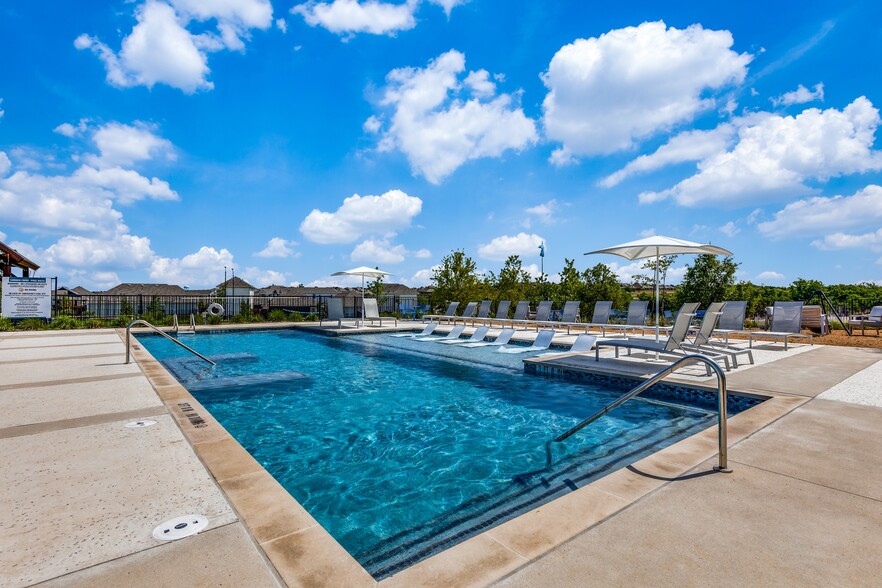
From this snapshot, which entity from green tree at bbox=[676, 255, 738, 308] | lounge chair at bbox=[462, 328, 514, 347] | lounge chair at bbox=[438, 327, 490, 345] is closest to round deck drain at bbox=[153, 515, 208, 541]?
lounge chair at bbox=[462, 328, 514, 347]

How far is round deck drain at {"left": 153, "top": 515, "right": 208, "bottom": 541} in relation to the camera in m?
2.13

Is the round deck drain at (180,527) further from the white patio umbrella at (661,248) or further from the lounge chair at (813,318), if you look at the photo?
the lounge chair at (813,318)

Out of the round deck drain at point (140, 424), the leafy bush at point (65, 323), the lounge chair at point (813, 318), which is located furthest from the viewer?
the leafy bush at point (65, 323)

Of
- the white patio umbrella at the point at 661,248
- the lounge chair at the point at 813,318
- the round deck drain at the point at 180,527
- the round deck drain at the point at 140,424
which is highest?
the white patio umbrella at the point at 661,248

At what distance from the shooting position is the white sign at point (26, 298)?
582 inches

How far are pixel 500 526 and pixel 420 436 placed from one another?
2.64 meters

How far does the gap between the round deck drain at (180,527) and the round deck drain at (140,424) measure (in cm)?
224

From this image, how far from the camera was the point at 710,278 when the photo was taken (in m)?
19.0

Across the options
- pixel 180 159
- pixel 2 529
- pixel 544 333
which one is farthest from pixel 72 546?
pixel 180 159

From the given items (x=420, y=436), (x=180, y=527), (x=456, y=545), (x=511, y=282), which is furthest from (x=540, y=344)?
(x=511, y=282)

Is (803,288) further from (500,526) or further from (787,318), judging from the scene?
(500,526)

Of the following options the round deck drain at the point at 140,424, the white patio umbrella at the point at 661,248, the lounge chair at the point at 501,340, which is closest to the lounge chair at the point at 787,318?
the white patio umbrella at the point at 661,248

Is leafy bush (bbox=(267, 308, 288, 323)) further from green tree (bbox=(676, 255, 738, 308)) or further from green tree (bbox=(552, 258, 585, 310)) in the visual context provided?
green tree (bbox=(676, 255, 738, 308))

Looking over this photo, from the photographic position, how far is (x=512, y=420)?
530 centimetres
